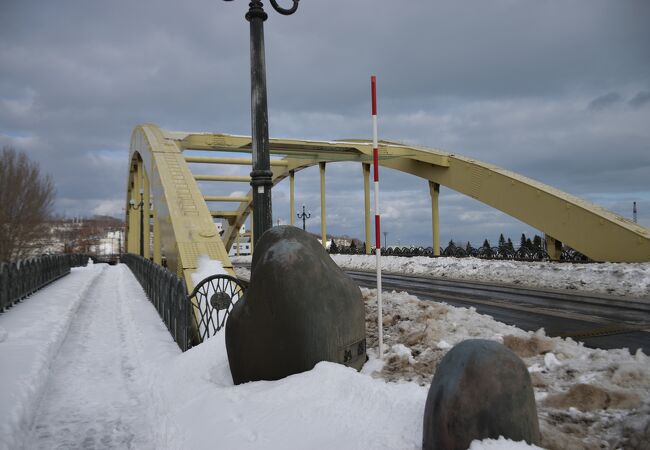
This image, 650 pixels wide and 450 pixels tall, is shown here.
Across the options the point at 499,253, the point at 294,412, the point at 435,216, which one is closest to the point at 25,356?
the point at 294,412

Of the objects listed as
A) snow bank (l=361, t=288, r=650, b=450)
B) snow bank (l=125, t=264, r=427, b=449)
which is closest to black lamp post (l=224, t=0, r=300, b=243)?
snow bank (l=361, t=288, r=650, b=450)

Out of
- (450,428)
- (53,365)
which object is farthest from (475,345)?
(53,365)

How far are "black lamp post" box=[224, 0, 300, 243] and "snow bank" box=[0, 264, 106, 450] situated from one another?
3.35 m

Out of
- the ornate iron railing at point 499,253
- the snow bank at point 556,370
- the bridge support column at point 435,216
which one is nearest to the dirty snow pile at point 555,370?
the snow bank at point 556,370

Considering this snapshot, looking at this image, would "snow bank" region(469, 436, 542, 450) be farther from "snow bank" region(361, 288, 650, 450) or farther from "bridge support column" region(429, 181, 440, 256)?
"bridge support column" region(429, 181, 440, 256)

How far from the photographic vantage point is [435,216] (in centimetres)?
2777

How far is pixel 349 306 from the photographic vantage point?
4.54 m

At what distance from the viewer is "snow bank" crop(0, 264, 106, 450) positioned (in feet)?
13.5

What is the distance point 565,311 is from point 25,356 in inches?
386

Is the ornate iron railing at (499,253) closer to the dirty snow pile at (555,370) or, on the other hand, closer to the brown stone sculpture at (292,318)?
the dirty snow pile at (555,370)

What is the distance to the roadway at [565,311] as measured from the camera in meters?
6.95

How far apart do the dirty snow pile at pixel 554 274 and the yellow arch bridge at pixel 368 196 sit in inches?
58.3

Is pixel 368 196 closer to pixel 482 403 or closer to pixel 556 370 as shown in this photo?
pixel 556 370

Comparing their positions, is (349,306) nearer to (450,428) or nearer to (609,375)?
(450,428)
